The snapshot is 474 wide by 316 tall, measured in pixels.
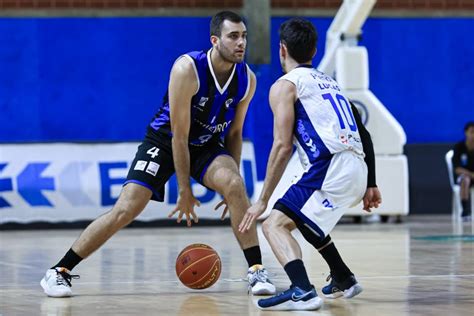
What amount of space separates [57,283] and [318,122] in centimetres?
223

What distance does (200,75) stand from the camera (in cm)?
787

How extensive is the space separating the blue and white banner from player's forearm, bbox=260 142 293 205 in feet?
33.9

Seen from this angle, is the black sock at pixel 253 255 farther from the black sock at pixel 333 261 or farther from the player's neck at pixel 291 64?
the player's neck at pixel 291 64

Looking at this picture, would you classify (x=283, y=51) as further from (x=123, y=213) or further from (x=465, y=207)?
(x=465, y=207)

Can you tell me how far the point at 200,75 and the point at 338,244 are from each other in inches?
225

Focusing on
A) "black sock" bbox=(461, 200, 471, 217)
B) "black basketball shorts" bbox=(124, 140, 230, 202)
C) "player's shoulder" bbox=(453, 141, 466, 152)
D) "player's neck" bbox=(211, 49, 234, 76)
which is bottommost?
"black sock" bbox=(461, 200, 471, 217)

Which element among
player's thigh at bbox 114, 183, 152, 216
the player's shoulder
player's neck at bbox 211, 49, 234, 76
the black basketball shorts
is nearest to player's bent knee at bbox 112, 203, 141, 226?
player's thigh at bbox 114, 183, 152, 216

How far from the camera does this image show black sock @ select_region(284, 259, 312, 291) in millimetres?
6633

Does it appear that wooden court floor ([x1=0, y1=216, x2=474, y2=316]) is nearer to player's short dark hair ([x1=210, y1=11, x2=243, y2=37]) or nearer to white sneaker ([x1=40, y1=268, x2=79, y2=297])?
white sneaker ([x1=40, y1=268, x2=79, y2=297])

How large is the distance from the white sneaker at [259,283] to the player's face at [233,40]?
57.8 inches

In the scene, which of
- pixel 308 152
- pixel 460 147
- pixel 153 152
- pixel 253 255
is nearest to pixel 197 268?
pixel 253 255

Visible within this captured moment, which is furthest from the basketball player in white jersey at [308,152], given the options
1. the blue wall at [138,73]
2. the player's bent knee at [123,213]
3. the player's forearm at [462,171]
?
the blue wall at [138,73]

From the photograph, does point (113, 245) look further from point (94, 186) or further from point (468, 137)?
point (468, 137)

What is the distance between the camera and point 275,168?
670 centimetres
